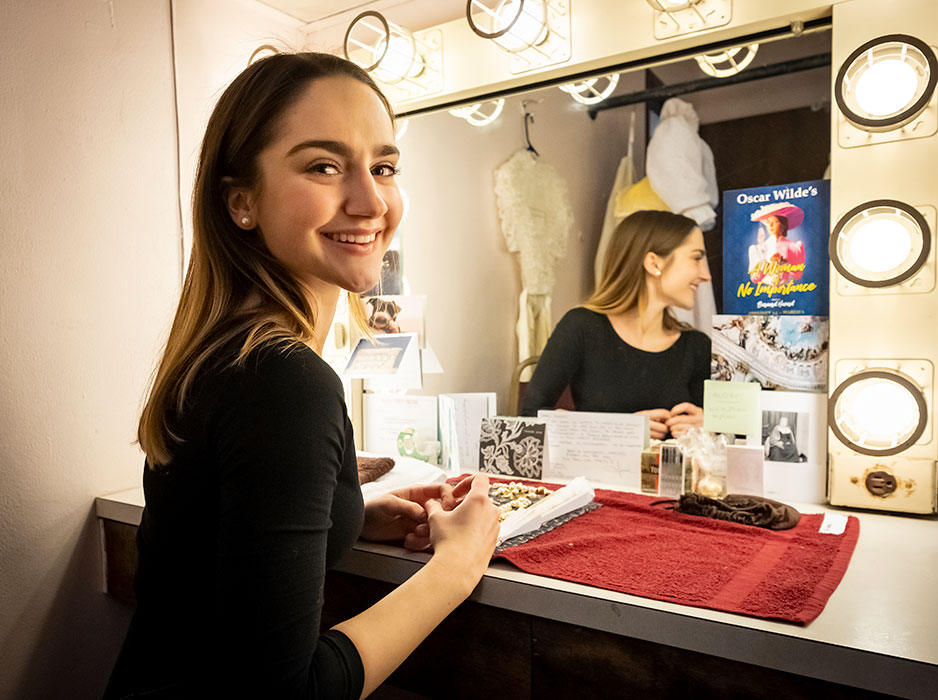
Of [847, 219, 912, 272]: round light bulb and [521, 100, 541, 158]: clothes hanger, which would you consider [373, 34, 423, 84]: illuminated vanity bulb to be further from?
[847, 219, 912, 272]: round light bulb

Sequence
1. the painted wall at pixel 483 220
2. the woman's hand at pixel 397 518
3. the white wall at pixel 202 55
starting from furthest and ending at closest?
the white wall at pixel 202 55
the painted wall at pixel 483 220
the woman's hand at pixel 397 518

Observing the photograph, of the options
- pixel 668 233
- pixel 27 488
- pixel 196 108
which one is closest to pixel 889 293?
pixel 668 233

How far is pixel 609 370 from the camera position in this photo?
1.54m

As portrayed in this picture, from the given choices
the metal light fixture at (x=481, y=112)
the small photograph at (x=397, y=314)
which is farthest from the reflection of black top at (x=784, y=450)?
the metal light fixture at (x=481, y=112)

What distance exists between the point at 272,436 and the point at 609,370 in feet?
3.26

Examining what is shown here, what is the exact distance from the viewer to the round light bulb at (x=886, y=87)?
3.96ft

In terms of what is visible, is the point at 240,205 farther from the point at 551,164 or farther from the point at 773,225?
the point at 773,225

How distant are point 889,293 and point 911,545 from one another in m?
0.43

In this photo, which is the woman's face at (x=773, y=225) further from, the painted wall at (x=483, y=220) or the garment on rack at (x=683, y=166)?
the painted wall at (x=483, y=220)

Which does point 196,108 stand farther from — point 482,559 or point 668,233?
point 482,559

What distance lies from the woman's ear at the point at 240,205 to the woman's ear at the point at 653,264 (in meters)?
0.88

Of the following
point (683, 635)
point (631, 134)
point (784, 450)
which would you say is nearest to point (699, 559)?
point (683, 635)

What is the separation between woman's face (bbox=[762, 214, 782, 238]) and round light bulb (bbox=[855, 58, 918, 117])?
0.23 m

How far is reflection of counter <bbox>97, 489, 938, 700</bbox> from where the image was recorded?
75cm
